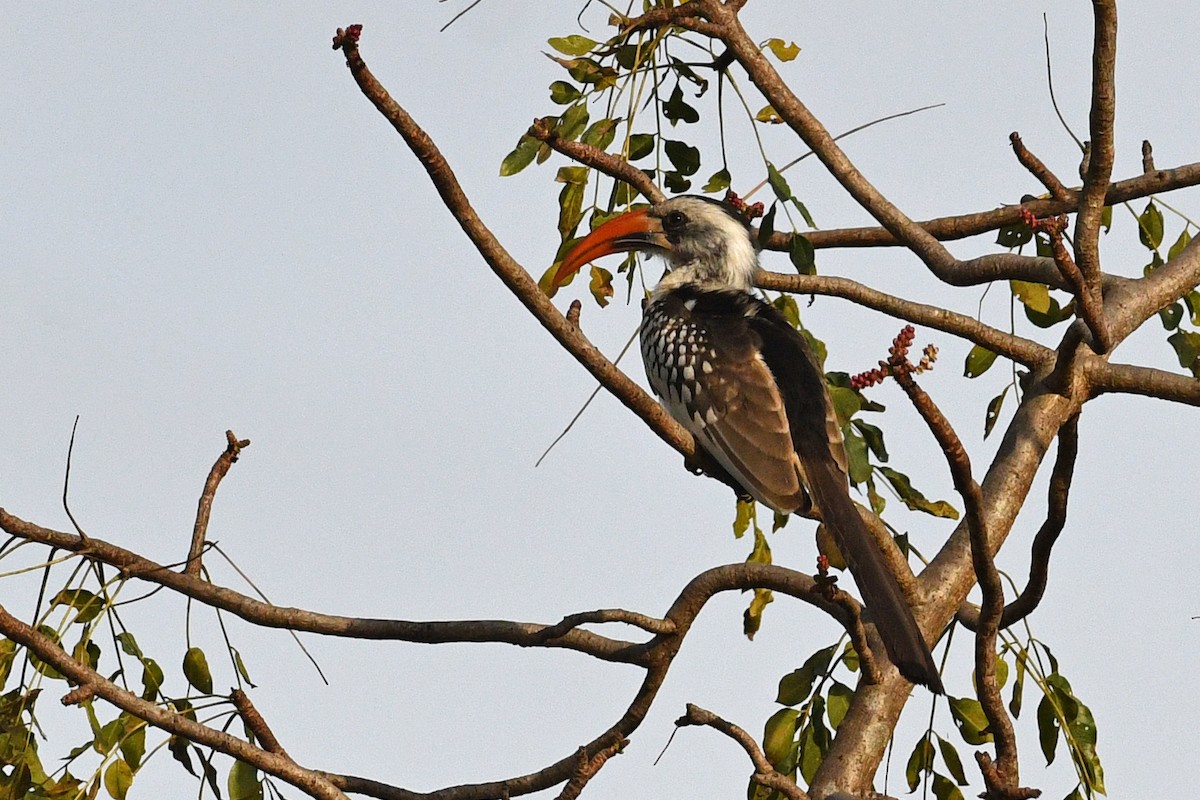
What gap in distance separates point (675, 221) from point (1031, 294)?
1.56 metres

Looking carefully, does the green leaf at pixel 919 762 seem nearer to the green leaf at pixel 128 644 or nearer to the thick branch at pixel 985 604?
the thick branch at pixel 985 604

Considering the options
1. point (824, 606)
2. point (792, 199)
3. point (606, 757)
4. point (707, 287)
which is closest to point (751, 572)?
point (824, 606)

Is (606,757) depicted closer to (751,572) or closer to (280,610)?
(751,572)

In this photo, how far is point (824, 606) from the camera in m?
3.53

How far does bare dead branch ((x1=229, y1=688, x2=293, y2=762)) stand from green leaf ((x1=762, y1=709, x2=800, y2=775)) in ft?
4.74

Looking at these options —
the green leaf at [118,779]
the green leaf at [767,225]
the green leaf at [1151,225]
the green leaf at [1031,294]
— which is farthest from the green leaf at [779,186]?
the green leaf at [118,779]

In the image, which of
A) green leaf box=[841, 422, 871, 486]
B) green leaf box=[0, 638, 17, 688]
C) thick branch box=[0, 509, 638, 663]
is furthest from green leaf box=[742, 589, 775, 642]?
green leaf box=[0, 638, 17, 688]

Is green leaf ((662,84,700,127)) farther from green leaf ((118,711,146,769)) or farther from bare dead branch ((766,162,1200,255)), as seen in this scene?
green leaf ((118,711,146,769))

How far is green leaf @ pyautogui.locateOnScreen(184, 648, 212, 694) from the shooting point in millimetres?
3221

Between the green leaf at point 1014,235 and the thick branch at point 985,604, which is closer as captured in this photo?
the thick branch at point 985,604

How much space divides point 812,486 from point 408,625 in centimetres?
135

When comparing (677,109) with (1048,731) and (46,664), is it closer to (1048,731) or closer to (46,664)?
(1048,731)

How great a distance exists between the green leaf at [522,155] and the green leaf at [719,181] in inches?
26.9

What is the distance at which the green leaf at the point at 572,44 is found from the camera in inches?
163
